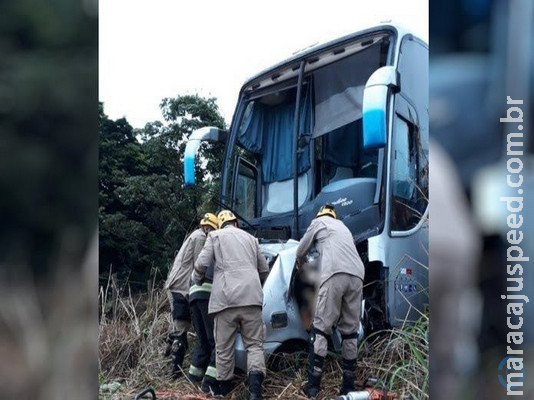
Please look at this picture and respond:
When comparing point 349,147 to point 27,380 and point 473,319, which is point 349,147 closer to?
point 473,319

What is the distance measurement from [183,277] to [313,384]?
5.02 feet

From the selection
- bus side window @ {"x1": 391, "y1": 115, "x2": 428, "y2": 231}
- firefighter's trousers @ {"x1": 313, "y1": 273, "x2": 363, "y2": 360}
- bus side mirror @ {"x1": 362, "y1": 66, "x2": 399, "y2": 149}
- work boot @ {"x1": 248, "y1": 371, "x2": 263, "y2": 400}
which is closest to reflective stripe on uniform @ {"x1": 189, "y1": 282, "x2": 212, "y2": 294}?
work boot @ {"x1": 248, "y1": 371, "x2": 263, "y2": 400}

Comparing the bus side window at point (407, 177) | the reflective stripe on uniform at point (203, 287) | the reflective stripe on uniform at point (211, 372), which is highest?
the bus side window at point (407, 177)

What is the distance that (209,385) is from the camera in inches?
152

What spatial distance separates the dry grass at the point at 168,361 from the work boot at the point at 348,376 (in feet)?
0.24

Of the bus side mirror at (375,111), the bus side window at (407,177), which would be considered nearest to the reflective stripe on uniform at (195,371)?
the bus side window at (407,177)

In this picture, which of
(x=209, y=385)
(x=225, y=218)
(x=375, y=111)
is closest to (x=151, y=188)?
(x=225, y=218)

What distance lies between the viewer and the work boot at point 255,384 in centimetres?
358

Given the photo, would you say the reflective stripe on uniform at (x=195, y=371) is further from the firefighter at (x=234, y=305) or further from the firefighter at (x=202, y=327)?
the firefighter at (x=234, y=305)

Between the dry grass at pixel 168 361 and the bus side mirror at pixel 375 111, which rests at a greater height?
the bus side mirror at pixel 375 111

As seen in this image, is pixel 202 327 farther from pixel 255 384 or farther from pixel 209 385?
pixel 255 384

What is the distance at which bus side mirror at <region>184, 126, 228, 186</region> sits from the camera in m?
4.70

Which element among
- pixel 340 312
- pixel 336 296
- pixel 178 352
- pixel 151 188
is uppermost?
pixel 151 188

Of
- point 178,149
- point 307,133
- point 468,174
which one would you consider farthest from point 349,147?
point 468,174
